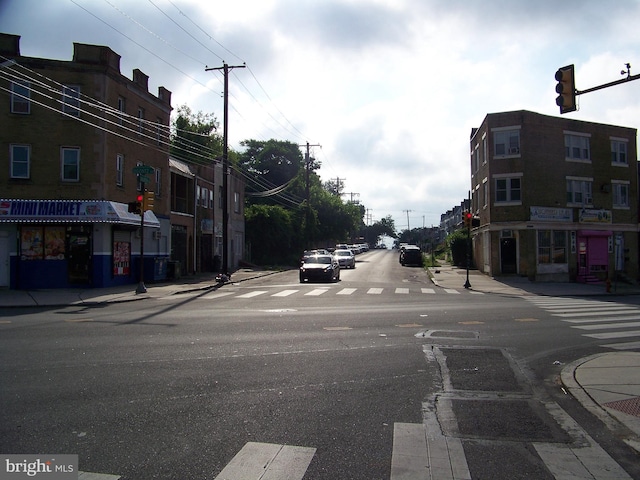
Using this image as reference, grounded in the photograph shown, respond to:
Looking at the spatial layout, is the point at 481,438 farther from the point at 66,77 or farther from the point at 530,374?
the point at 66,77

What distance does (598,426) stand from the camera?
5793mm

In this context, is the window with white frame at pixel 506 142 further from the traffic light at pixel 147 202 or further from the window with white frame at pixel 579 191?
the traffic light at pixel 147 202

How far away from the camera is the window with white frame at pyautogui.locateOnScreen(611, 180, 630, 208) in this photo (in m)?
35.1

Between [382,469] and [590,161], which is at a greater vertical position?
[590,161]

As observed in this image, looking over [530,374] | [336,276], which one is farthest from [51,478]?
[336,276]

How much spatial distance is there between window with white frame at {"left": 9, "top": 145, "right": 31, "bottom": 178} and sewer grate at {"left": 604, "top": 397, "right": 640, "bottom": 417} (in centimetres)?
2356

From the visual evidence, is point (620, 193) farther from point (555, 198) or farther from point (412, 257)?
point (412, 257)

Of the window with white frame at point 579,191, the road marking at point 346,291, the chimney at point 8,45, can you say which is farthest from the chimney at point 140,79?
the window with white frame at point 579,191

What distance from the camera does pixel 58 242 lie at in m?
22.5

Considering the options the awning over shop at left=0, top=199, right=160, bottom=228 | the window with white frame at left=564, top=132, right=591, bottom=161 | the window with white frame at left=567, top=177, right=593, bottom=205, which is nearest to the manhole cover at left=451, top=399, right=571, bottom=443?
the awning over shop at left=0, top=199, right=160, bottom=228

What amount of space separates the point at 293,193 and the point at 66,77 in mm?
42692

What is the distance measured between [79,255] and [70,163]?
A: 4.17m

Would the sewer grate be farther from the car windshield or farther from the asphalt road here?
the car windshield

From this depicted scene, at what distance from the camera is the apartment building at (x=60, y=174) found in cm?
2203
